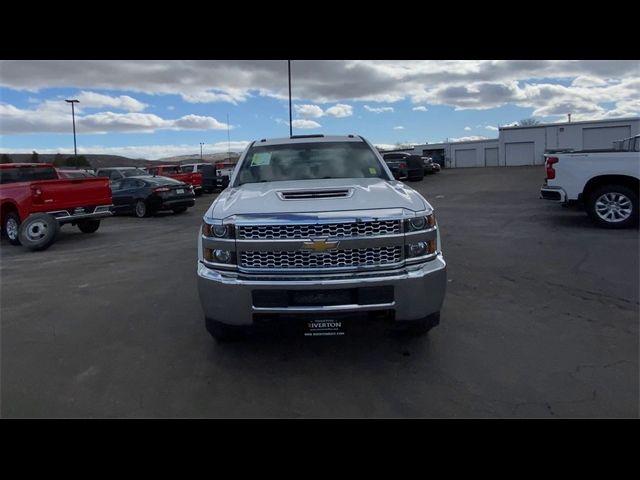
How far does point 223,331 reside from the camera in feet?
12.7

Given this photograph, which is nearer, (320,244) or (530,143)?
(320,244)

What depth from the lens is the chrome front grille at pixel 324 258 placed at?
345cm

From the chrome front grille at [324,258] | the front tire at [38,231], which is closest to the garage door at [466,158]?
the front tire at [38,231]

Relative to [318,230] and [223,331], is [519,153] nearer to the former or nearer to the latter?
[318,230]

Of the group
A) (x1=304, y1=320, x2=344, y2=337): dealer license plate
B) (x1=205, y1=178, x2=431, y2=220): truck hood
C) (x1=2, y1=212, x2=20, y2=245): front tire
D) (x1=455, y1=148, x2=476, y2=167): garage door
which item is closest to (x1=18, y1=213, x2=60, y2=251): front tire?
(x1=2, y1=212, x2=20, y2=245): front tire

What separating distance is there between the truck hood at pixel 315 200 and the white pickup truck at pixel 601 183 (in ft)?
22.1

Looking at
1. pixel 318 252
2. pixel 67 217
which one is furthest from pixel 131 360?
pixel 67 217

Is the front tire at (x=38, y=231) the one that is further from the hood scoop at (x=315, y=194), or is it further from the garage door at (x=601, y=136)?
the garage door at (x=601, y=136)

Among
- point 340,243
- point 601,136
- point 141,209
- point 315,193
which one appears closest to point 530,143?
point 601,136

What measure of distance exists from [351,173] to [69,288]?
4449 mm

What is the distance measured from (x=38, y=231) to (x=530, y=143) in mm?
47039

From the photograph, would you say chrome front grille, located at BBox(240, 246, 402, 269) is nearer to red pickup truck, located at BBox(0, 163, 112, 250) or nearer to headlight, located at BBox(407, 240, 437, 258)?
headlight, located at BBox(407, 240, 437, 258)

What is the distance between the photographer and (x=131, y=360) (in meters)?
4.02

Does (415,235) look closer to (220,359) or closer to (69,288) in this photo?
(220,359)
